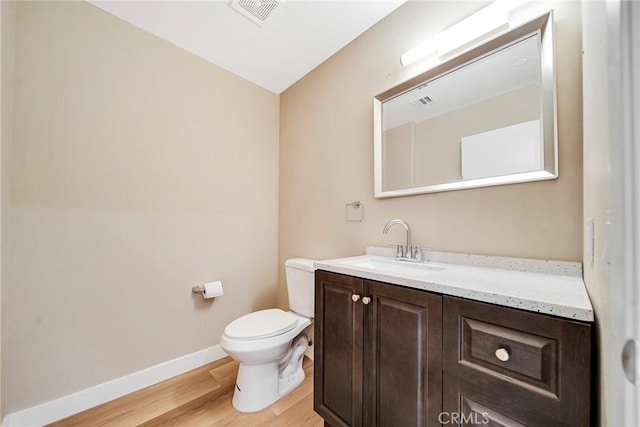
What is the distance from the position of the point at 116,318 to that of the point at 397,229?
1.80 m

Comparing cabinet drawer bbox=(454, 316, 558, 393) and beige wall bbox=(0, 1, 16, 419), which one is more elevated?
beige wall bbox=(0, 1, 16, 419)

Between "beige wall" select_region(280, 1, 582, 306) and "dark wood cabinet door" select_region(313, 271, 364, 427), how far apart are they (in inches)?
20.5

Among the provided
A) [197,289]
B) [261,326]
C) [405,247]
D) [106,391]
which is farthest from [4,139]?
[405,247]

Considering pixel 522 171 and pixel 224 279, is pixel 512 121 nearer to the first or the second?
pixel 522 171

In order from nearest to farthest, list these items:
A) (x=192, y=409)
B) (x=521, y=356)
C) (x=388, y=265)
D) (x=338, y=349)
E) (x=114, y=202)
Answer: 1. (x=521, y=356)
2. (x=338, y=349)
3. (x=388, y=265)
4. (x=192, y=409)
5. (x=114, y=202)

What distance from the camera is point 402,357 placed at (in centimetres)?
85

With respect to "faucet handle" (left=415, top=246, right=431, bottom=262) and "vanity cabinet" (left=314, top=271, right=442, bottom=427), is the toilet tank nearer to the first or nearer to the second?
"vanity cabinet" (left=314, top=271, right=442, bottom=427)

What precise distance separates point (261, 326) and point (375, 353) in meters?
0.78

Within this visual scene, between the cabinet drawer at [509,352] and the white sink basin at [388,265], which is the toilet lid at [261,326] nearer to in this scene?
the white sink basin at [388,265]

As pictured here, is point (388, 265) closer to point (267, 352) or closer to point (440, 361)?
point (440, 361)

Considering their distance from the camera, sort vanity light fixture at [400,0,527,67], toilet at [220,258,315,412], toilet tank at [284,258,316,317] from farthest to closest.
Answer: toilet tank at [284,258,316,317] < toilet at [220,258,315,412] < vanity light fixture at [400,0,527,67]

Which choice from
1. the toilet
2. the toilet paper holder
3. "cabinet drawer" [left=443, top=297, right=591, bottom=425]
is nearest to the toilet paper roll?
the toilet paper holder

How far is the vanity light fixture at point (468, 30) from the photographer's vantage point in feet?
3.49

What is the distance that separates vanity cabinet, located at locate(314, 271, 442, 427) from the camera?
2.58ft
